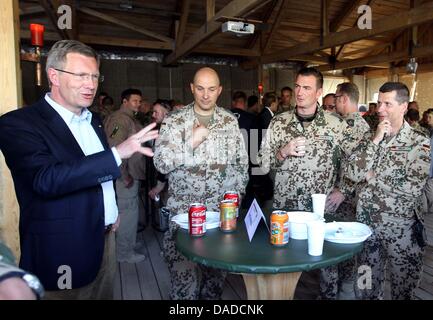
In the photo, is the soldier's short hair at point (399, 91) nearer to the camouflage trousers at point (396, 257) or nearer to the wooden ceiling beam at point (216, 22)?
the camouflage trousers at point (396, 257)

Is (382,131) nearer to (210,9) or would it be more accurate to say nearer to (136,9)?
(210,9)

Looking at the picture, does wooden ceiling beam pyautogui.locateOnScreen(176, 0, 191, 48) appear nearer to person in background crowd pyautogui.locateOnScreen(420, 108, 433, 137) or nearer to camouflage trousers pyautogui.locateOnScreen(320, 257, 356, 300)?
person in background crowd pyautogui.locateOnScreen(420, 108, 433, 137)

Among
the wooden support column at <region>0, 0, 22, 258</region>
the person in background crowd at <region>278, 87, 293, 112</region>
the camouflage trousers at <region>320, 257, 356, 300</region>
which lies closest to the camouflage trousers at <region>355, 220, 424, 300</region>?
the camouflage trousers at <region>320, 257, 356, 300</region>

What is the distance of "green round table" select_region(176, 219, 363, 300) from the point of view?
138 centimetres

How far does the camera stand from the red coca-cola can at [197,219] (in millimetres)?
1675

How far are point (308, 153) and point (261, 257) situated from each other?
1.26m

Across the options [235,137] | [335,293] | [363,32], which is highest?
[363,32]

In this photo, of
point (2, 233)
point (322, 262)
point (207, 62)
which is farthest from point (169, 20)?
point (322, 262)

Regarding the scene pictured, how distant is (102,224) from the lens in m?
1.63

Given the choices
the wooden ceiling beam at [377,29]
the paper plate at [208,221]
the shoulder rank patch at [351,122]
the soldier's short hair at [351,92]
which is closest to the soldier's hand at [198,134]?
the paper plate at [208,221]

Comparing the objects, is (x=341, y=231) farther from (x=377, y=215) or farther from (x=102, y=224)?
(x=102, y=224)

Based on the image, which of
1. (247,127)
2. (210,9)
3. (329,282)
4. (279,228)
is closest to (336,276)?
(329,282)

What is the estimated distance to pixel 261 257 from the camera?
1.46 meters
